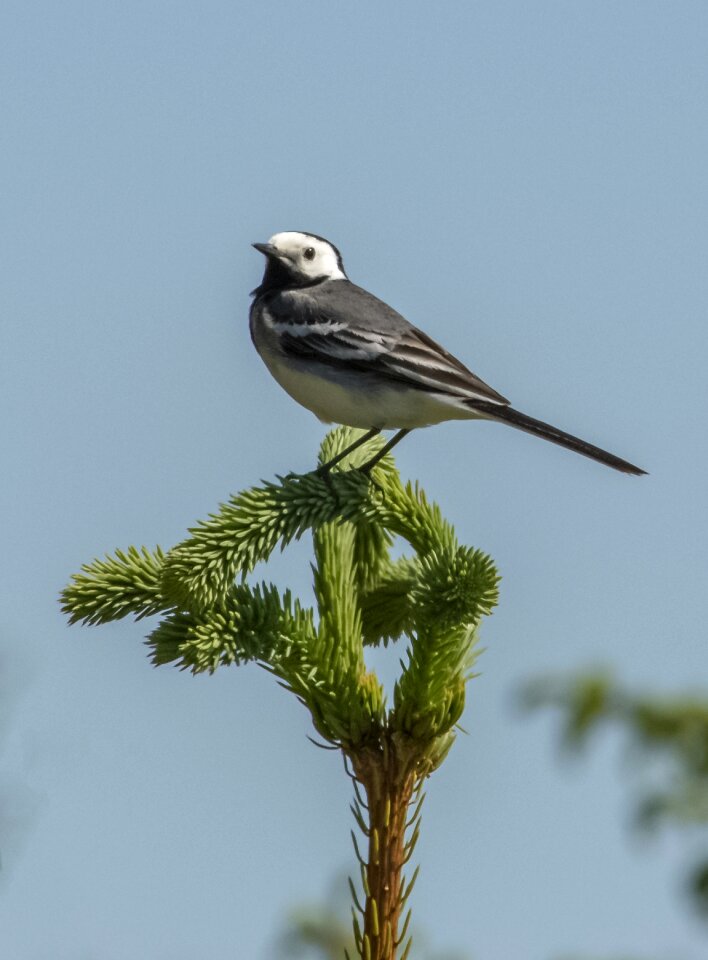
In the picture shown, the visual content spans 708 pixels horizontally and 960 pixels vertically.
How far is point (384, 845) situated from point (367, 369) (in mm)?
3418

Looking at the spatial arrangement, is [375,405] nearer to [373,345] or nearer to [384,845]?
[373,345]

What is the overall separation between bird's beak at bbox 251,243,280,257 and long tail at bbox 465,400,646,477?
2.37 metres

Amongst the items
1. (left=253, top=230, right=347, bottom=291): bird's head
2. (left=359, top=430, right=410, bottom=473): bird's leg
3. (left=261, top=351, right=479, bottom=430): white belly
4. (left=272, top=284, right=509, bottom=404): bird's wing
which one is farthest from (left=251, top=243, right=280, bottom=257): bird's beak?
(left=359, top=430, right=410, bottom=473): bird's leg

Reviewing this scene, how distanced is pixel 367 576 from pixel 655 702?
3.93ft

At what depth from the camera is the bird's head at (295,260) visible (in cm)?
807

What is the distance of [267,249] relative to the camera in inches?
315

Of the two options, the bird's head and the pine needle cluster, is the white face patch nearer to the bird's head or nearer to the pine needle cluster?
the bird's head

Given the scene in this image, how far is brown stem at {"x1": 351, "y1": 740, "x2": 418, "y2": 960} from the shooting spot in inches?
127

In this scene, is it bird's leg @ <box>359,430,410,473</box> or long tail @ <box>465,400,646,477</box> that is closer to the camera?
bird's leg @ <box>359,430,410,473</box>

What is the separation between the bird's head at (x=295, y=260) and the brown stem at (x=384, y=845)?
4907 mm

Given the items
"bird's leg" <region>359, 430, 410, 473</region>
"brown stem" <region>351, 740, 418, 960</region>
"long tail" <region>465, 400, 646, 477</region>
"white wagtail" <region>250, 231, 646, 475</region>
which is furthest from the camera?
"white wagtail" <region>250, 231, 646, 475</region>

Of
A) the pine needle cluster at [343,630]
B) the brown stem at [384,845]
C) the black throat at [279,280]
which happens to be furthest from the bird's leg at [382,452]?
the black throat at [279,280]

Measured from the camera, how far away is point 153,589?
3.80 metres

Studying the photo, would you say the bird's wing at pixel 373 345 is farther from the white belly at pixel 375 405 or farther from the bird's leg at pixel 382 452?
the bird's leg at pixel 382 452
